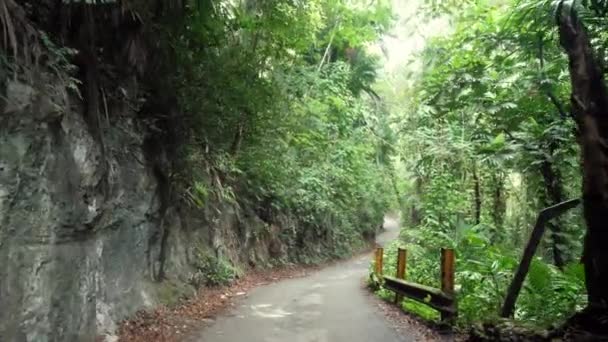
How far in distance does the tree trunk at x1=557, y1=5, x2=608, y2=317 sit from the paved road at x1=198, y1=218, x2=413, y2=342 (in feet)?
10.8

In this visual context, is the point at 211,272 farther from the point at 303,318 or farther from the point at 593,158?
the point at 593,158

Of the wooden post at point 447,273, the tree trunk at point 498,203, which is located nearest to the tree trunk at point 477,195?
the tree trunk at point 498,203

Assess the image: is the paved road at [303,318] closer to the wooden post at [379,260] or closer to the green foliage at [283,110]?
the wooden post at [379,260]

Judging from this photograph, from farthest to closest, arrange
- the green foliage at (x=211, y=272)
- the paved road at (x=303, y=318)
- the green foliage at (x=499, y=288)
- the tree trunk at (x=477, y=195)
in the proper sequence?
the tree trunk at (x=477, y=195) → the green foliage at (x=211, y=272) → the paved road at (x=303, y=318) → the green foliage at (x=499, y=288)

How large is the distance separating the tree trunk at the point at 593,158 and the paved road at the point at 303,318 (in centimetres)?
328

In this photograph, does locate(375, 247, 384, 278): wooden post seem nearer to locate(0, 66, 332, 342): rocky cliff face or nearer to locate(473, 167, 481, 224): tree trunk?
locate(473, 167, 481, 224): tree trunk

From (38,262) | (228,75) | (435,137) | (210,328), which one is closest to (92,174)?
(38,262)

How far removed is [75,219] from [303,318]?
467 centimetres

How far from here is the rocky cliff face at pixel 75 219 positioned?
189 inches

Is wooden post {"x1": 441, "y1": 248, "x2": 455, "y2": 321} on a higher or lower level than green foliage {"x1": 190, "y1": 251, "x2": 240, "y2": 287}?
higher

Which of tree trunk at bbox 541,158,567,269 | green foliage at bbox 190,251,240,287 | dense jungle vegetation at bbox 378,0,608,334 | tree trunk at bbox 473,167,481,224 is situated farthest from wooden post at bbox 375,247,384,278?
tree trunk at bbox 541,158,567,269

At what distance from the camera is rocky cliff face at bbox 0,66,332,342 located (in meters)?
4.80

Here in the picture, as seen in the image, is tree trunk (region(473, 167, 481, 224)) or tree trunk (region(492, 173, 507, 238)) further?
tree trunk (region(492, 173, 507, 238))

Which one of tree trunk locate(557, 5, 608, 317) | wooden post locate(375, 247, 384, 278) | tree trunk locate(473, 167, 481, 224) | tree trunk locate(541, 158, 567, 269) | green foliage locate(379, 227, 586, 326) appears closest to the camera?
tree trunk locate(557, 5, 608, 317)
